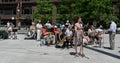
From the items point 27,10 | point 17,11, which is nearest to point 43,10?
point 27,10

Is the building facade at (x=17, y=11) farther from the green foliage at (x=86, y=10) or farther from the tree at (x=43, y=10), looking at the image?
the green foliage at (x=86, y=10)

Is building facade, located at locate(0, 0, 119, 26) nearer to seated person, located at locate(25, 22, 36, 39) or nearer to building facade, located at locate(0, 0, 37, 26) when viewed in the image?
building facade, located at locate(0, 0, 37, 26)

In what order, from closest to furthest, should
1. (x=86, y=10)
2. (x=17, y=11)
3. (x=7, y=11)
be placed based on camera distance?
1. (x=86, y=10)
2. (x=17, y=11)
3. (x=7, y=11)

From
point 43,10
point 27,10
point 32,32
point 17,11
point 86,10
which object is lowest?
point 32,32

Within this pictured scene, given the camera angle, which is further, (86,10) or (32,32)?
(86,10)

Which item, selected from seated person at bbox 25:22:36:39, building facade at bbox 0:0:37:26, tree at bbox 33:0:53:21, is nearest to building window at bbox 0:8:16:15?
building facade at bbox 0:0:37:26

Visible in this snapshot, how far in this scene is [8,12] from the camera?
81375mm

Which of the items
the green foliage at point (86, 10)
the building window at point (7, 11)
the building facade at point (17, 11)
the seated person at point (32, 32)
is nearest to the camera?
the seated person at point (32, 32)

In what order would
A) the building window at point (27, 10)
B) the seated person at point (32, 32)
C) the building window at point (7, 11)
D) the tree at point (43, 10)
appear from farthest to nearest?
the building window at point (7, 11) → the building window at point (27, 10) → the tree at point (43, 10) → the seated person at point (32, 32)

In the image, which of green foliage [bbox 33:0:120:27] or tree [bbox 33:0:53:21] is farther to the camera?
tree [bbox 33:0:53:21]

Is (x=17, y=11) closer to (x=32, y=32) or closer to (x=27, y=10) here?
(x=27, y=10)

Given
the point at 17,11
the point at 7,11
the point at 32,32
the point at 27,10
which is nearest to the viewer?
the point at 32,32

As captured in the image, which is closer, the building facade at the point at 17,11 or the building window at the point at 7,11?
the building facade at the point at 17,11

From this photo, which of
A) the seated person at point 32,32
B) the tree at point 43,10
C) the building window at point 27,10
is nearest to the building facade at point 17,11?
the building window at point 27,10
